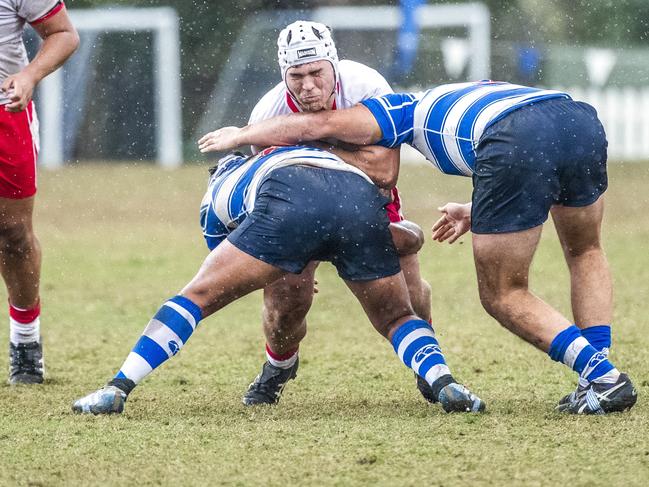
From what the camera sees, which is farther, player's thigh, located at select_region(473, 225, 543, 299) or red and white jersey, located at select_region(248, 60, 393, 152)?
red and white jersey, located at select_region(248, 60, 393, 152)

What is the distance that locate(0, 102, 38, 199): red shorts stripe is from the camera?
6.09 m

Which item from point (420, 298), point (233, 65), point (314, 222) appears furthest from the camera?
point (233, 65)

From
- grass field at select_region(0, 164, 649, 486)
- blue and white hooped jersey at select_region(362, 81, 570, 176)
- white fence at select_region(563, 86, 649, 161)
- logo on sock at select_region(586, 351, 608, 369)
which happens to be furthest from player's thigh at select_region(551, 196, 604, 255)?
white fence at select_region(563, 86, 649, 161)

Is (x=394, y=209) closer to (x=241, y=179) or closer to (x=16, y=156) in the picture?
(x=241, y=179)

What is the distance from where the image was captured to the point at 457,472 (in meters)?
4.12

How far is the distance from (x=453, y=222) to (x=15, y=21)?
230cm

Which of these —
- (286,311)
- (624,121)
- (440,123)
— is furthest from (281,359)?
(624,121)

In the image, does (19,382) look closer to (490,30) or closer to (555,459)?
(555,459)

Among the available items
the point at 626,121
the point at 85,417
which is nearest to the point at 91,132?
the point at 626,121

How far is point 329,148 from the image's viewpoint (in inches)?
209

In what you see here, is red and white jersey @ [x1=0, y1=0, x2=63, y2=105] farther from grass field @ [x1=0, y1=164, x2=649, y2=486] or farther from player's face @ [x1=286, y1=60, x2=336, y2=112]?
grass field @ [x1=0, y1=164, x2=649, y2=486]

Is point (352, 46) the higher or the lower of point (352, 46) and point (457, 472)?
the lower

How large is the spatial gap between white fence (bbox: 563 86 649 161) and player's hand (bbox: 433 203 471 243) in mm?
15289

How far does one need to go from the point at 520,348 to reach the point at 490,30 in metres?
16.7
